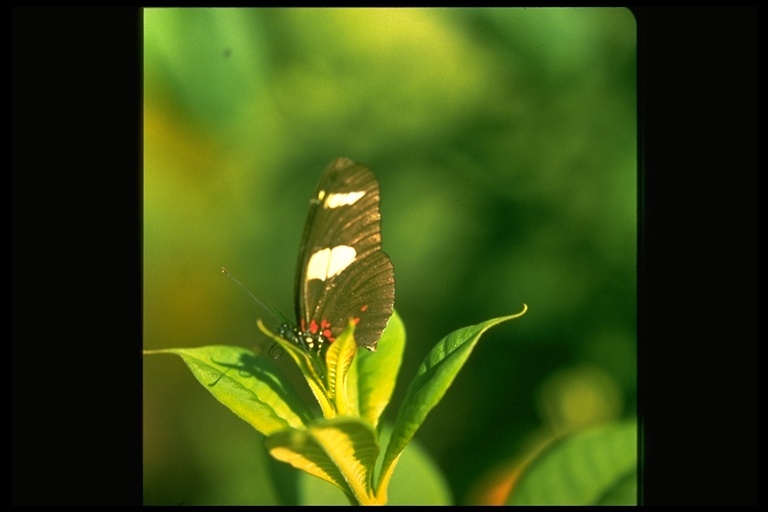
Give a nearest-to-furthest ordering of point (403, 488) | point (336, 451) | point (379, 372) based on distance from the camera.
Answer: point (336, 451) < point (379, 372) < point (403, 488)

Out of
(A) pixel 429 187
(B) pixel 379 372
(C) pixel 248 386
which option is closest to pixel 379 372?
(B) pixel 379 372

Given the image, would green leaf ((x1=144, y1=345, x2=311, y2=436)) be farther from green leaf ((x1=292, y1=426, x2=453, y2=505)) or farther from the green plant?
green leaf ((x1=292, y1=426, x2=453, y2=505))

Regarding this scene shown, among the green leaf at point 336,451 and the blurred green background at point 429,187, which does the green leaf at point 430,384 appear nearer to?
the green leaf at point 336,451

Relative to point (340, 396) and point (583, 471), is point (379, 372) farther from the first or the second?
point (583, 471)

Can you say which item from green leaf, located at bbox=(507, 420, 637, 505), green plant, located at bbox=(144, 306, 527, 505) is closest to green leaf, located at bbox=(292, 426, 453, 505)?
green plant, located at bbox=(144, 306, 527, 505)

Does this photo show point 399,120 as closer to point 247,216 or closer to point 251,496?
point 247,216

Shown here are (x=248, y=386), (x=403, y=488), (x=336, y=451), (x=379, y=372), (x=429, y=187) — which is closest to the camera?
(x=336, y=451)

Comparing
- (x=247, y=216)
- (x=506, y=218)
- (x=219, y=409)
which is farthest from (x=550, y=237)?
(x=219, y=409)
